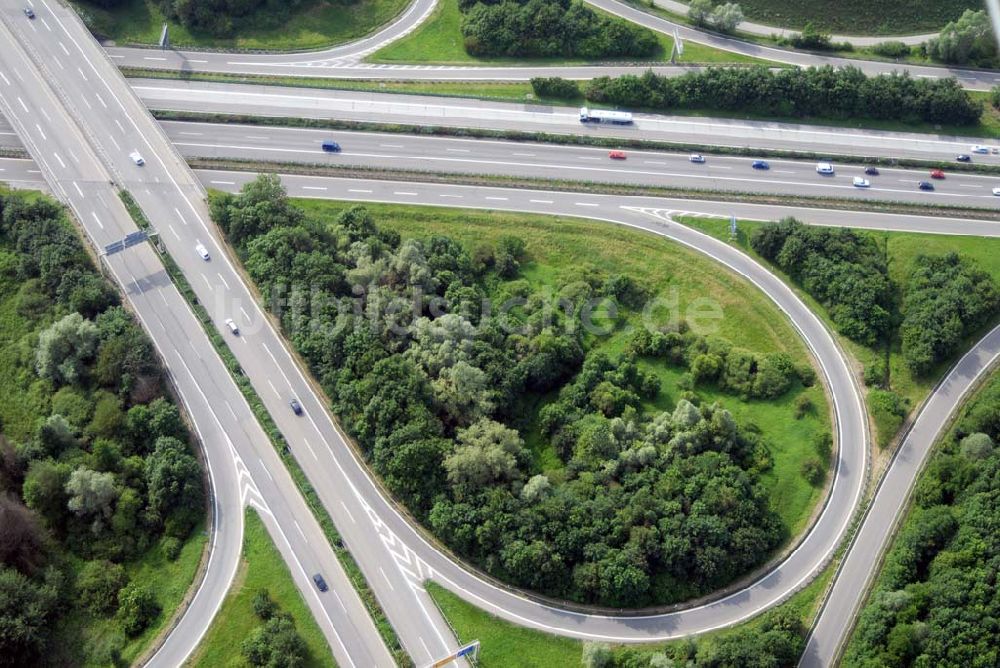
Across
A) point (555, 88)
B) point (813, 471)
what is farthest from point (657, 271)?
point (555, 88)

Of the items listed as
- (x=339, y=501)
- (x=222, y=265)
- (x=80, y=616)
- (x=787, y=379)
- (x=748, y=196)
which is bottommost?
(x=80, y=616)

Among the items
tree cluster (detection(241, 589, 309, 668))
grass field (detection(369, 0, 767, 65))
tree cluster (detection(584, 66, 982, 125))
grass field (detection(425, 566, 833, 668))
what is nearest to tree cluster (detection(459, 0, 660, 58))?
grass field (detection(369, 0, 767, 65))

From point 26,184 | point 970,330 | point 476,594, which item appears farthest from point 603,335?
point 26,184

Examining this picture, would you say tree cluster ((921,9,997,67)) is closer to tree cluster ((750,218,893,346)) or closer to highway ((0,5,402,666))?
tree cluster ((750,218,893,346))

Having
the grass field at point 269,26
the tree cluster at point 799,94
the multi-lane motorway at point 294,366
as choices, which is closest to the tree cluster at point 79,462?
the multi-lane motorway at point 294,366

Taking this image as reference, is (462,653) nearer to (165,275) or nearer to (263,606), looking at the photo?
(263,606)

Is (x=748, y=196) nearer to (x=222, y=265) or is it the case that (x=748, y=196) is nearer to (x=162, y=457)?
(x=222, y=265)

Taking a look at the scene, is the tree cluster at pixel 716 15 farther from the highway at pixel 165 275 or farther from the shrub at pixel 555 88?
the highway at pixel 165 275
